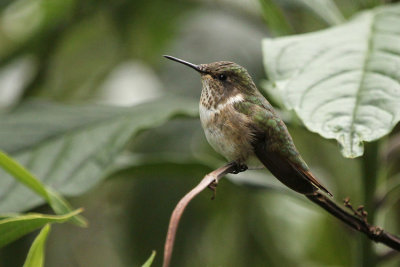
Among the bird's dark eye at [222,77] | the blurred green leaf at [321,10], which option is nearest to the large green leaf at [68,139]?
the blurred green leaf at [321,10]

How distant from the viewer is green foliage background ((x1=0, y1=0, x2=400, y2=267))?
7.43ft

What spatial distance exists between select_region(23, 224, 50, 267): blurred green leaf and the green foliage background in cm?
81

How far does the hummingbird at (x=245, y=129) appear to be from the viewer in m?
1.24

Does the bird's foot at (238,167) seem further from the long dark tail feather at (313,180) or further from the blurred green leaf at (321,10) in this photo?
the blurred green leaf at (321,10)

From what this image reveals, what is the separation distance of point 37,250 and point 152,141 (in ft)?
7.37

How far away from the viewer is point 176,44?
402cm

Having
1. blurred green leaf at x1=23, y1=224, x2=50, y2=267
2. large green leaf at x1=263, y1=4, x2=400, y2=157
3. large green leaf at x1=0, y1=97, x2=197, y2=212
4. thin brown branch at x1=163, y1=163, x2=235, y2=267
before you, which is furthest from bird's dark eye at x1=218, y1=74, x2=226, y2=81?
large green leaf at x1=0, y1=97, x2=197, y2=212

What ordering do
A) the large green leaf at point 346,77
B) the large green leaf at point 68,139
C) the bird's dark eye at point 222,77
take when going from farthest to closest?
the large green leaf at point 68,139 → the bird's dark eye at point 222,77 → the large green leaf at point 346,77

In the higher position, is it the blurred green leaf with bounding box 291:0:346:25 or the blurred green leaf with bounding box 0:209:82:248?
the blurred green leaf with bounding box 291:0:346:25

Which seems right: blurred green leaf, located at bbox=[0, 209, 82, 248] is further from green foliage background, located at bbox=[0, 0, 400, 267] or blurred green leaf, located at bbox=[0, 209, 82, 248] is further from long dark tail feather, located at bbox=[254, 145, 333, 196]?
green foliage background, located at bbox=[0, 0, 400, 267]

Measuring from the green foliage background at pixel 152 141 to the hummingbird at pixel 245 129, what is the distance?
60 cm

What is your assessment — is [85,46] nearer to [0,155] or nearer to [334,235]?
[334,235]

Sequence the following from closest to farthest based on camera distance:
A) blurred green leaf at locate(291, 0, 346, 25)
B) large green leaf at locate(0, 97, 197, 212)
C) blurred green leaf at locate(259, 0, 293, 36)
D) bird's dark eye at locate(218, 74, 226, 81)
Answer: bird's dark eye at locate(218, 74, 226, 81) → large green leaf at locate(0, 97, 197, 212) → blurred green leaf at locate(259, 0, 293, 36) → blurred green leaf at locate(291, 0, 346, 25)

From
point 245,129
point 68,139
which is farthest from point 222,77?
point 68,139
